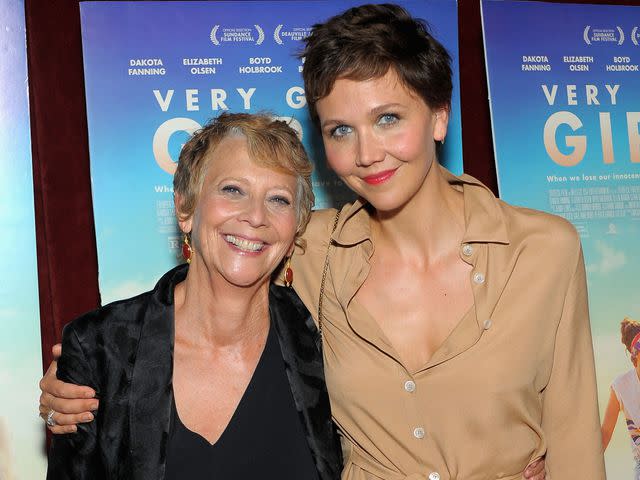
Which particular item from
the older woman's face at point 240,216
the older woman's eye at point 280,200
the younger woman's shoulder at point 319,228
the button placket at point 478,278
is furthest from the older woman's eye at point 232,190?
the button placket at point 478,278

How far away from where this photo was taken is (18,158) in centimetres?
287

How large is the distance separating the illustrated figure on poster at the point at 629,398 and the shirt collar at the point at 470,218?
135 centimetres

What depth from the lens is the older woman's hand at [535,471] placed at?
91.4 inches

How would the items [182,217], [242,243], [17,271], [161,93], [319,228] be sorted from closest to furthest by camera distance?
[242,243]
[182,217]
[319,228]
[17,271]
[161,93]

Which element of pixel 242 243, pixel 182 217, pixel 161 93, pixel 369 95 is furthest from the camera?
pixel 161 93

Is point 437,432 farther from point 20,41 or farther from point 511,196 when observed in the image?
point 20,41

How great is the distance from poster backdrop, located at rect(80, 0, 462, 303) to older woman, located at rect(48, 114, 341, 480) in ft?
1.79

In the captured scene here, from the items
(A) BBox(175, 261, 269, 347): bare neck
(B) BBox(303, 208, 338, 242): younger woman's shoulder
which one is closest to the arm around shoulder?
(A) BBox(175, 261, 269, 347): bare neck

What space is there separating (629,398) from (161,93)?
2.28m

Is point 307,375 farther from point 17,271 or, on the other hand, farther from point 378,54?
point 17,271

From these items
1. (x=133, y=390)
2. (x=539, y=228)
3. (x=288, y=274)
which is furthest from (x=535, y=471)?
(x=133, y=390)

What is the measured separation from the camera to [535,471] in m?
2.34

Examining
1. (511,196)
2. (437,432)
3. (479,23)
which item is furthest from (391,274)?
(479,23)

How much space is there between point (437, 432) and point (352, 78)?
1017 millimetres
